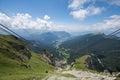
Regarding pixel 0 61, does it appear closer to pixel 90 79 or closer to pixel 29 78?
pixel 29 78

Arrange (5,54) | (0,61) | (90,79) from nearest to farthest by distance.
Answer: (90,79), (0,61), (5,54)

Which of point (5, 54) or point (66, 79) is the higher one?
point (5, 54)

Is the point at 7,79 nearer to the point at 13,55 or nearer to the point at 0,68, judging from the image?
the point at 0,68

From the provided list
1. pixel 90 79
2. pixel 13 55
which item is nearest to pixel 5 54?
pixel 13 55

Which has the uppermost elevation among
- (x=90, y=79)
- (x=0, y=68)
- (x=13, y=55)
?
(x=13, y=55)

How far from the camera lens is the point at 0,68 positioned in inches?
5192

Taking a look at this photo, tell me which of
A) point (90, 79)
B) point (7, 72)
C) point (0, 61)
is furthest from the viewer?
point (0, 61)

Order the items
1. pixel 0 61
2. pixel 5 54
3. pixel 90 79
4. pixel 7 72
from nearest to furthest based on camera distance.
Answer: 1. pixel 90 79
2. pixel 7 72
3. pixel 0 61
4. pixel 5 54

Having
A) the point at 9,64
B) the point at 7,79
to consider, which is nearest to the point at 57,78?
the point at 7,79

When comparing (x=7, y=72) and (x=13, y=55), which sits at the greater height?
(x=13, y=55)

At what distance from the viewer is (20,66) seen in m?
149

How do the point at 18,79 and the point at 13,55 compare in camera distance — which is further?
the point at 13,55

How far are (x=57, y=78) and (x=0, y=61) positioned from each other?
56197mm

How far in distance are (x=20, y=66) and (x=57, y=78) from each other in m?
55.0
